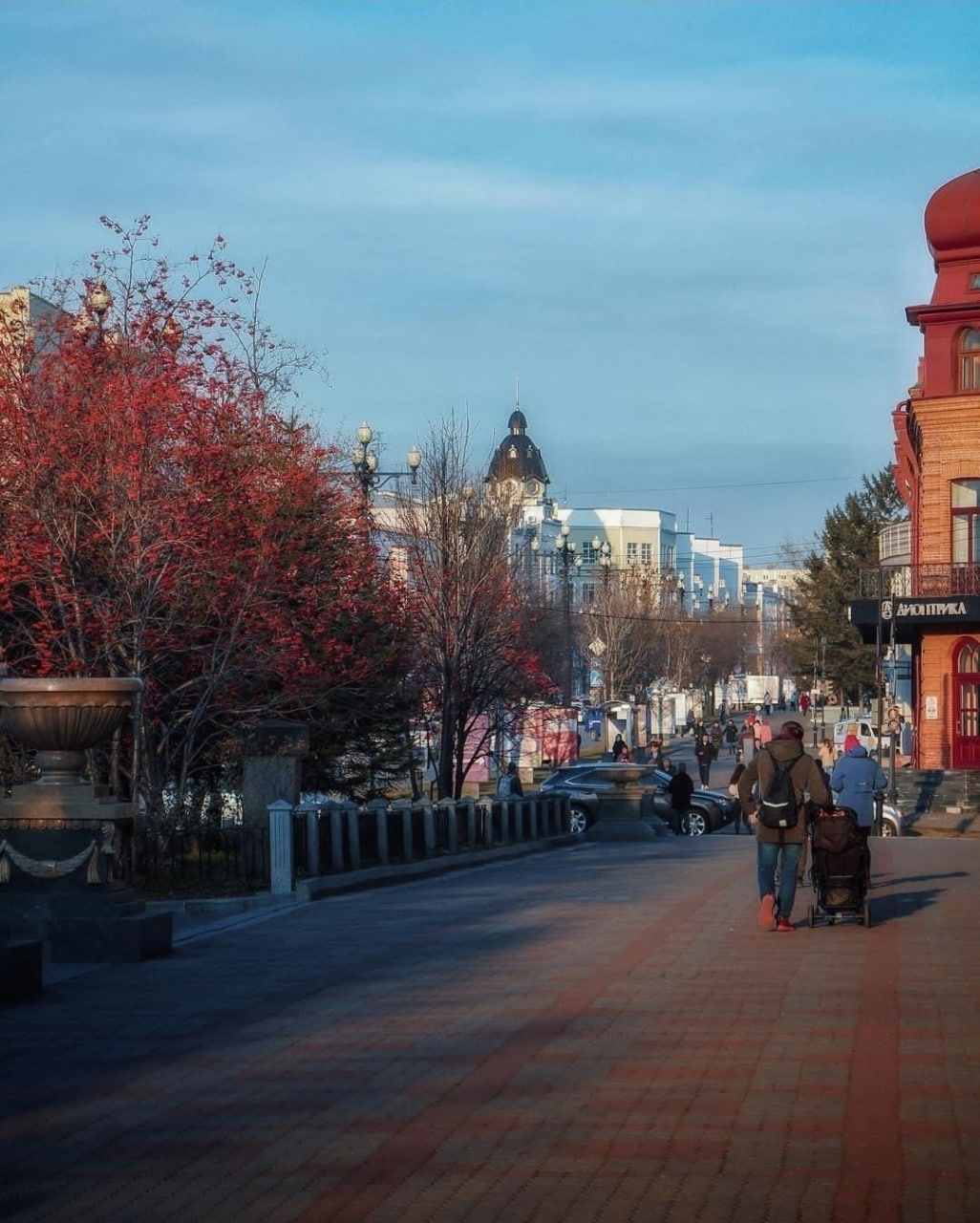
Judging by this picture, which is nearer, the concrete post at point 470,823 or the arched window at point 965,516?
the concrete post at point 470,823

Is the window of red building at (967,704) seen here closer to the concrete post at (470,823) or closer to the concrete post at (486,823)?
the concrete post at (486,823)

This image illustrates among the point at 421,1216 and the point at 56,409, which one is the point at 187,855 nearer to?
the point at 56,409

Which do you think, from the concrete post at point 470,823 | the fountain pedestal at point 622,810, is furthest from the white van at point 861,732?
the concrete post at point 470,823

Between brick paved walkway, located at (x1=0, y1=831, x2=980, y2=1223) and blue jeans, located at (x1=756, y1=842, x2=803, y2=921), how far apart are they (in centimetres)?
29

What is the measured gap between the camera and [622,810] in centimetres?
3155

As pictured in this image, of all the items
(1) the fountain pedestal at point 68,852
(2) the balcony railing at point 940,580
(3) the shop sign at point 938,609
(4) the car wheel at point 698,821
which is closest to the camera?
(1) the fountain pedestal at point 68,852

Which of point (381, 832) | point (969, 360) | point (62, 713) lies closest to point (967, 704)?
point (969, 360)

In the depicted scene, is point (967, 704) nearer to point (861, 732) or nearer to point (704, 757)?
point (704, 757)

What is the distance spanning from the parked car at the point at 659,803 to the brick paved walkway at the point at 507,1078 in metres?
22.3

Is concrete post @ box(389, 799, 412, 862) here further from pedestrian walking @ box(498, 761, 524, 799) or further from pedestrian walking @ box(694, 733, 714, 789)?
pedestrian walking @ box(694, 733, 714, 789)

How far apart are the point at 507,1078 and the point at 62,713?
5323 millimetres

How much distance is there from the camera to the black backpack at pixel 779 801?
1427 centimetres

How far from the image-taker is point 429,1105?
7.85 m

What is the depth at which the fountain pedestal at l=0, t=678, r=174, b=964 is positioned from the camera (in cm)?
1262
